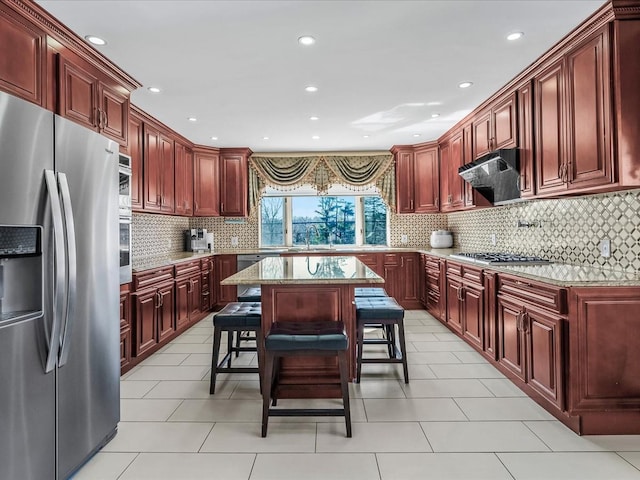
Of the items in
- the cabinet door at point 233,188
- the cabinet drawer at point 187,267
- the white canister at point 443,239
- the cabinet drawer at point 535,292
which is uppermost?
the cabinet door at point 233,188

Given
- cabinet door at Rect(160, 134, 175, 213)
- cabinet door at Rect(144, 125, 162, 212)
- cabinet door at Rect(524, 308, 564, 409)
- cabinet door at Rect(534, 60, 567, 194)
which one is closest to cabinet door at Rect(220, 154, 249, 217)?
cabinet door at Rect(160, 134, 175, 213)

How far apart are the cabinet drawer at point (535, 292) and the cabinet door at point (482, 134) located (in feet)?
5.17

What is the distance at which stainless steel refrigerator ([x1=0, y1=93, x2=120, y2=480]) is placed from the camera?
1511 mm

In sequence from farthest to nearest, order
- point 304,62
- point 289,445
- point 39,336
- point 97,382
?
point 304,62, point 289,445, point 97,382, point 39,336

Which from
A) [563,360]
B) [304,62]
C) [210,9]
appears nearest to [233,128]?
[304,62]

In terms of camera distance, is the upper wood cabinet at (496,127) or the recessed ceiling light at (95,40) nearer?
the recessed ceiling light at (95,40)

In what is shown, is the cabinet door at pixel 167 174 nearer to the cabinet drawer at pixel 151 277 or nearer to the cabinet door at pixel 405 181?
the cabinet drawer at pixel 151 277

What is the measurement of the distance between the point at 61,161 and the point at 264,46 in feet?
5.13

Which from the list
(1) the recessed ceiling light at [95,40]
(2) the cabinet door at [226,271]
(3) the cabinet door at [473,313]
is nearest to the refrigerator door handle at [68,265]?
(1) the recessed ceiling light at [95,40]

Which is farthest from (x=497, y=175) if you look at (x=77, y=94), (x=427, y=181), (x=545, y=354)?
(x=77, y=94)

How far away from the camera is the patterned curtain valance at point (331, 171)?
19.8 feet

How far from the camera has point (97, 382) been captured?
2033 millimetres

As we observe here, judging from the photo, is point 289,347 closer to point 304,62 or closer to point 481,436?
point 481,436

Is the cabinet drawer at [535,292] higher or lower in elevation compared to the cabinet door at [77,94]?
lower
